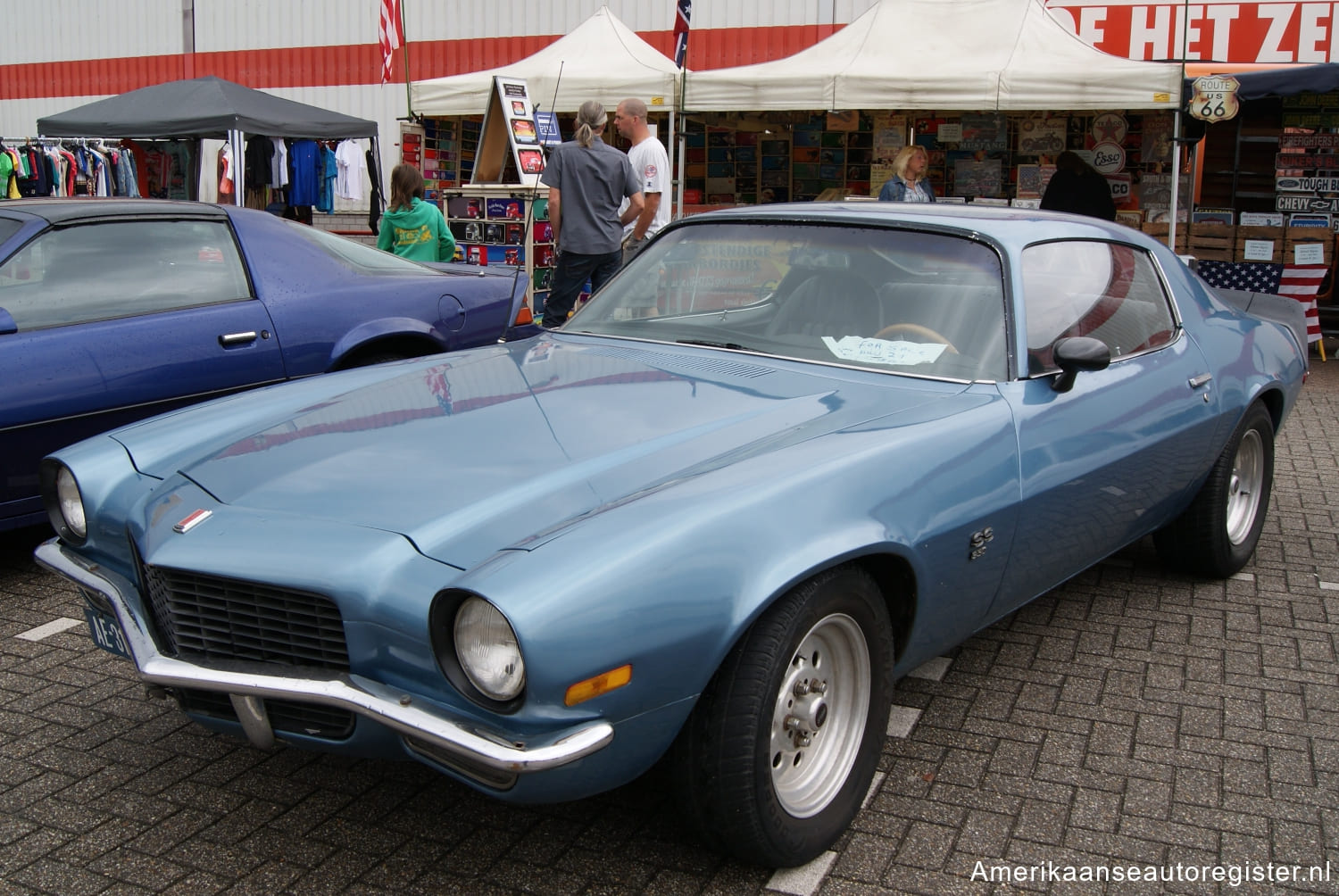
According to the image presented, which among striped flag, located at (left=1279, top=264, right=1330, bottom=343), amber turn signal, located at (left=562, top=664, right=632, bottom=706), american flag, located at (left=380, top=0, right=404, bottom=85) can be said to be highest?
american flag, located at (left=380, top=0, right=404, bottom=85)

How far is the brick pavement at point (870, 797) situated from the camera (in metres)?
2.47

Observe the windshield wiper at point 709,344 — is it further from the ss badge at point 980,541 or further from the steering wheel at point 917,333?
the ss badge at point 980,541

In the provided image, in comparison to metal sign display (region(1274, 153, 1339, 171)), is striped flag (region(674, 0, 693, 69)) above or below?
above

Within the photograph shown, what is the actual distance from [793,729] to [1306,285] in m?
9.75

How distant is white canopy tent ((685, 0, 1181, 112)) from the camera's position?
9.48m

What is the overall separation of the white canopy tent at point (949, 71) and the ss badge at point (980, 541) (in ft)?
25.4

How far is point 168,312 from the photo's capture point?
184 inches

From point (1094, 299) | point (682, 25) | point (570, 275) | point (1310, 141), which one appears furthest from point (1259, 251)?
point (1094, 299)

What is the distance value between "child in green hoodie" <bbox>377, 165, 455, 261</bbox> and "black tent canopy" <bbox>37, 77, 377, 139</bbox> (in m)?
4.71

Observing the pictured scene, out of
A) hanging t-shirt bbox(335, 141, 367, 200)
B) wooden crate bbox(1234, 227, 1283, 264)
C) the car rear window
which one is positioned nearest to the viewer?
the car rear window

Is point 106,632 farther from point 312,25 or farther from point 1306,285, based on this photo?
point 312,25

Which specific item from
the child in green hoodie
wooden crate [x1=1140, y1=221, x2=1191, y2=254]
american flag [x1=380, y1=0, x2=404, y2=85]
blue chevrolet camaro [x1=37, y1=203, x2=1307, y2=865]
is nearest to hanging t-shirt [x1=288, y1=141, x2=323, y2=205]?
american flag [x1=380, y1=0, x2=404, y2=85]

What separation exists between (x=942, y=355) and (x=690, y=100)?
25.7 ft

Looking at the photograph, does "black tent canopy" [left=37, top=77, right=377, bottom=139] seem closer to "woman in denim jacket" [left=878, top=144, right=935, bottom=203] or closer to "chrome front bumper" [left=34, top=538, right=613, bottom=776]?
"woman in denim jacket" [left=878, top=144, right=935, bottom=203]
